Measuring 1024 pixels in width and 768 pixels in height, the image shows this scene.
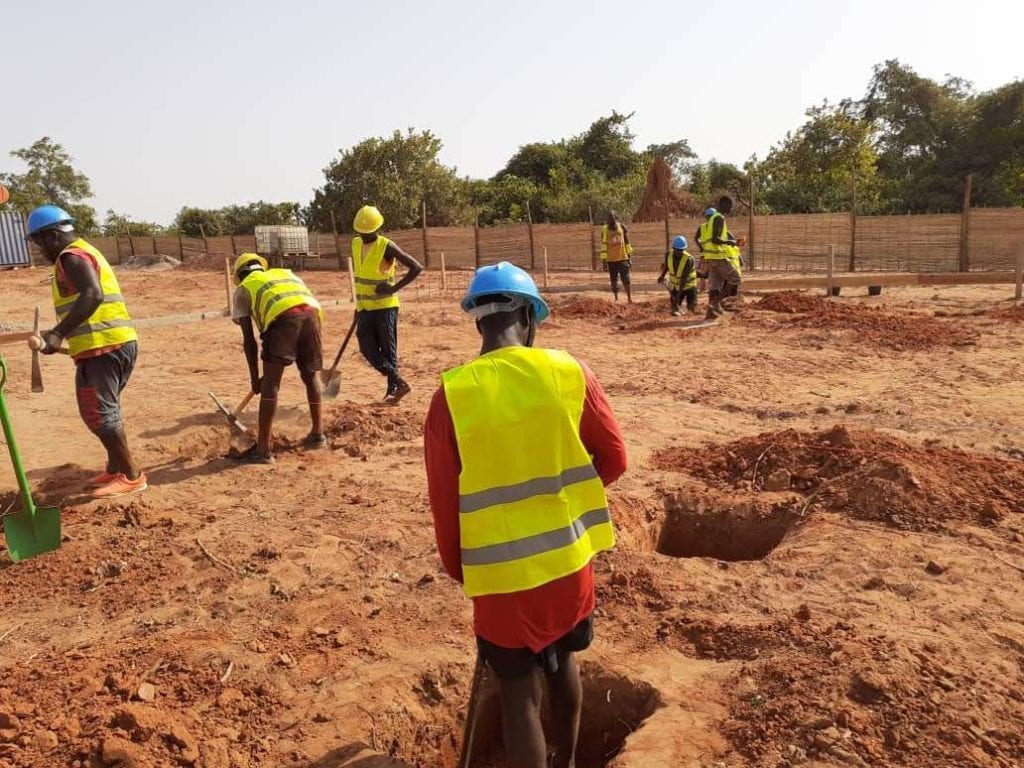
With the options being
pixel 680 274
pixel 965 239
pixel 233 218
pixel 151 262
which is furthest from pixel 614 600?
pixel 233 218

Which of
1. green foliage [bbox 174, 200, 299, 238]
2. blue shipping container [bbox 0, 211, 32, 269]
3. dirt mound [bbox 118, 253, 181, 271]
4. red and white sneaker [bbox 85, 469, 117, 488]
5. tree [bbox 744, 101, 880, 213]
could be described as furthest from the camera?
green foliage [bbox 174, 200, 299, 238]

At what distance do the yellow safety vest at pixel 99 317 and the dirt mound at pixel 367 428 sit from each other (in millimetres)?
1732

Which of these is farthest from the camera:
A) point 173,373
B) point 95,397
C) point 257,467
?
point 173,373

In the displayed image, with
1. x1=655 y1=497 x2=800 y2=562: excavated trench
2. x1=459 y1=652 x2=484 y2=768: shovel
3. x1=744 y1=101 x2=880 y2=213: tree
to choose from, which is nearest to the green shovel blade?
x1=459 y1=652 x2=484 y2=768: shovel

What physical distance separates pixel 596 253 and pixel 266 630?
785 inches

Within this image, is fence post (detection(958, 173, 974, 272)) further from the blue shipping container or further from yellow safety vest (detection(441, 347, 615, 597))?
the blue shipping container

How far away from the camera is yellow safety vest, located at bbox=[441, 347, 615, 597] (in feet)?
6.19

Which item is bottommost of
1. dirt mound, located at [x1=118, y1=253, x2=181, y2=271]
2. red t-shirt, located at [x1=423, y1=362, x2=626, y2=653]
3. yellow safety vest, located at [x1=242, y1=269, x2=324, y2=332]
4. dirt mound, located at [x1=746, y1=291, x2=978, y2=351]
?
dirt mound, located at [x1=746, y1=291, x2=978, y2=351]

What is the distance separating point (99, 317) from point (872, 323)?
8908mm

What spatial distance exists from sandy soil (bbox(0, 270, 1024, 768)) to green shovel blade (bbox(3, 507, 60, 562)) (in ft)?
0.27

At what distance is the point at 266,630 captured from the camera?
327cm

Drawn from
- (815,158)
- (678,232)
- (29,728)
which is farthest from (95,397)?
(815,158)

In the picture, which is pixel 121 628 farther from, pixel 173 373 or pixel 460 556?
pixel 173 373

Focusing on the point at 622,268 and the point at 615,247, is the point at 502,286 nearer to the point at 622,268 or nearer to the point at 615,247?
the point at 615,247
